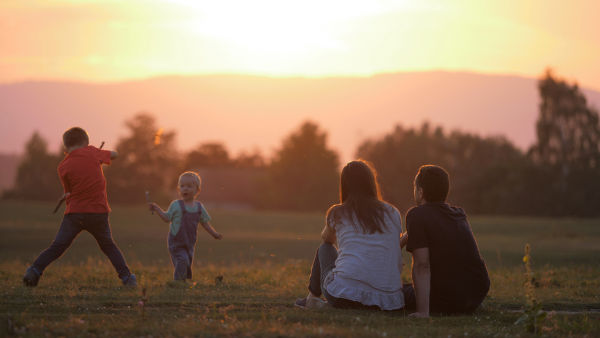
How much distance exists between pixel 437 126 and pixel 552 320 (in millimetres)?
97780

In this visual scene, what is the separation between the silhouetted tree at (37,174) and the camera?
90.9 metres

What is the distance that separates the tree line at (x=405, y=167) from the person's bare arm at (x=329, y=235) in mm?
59581

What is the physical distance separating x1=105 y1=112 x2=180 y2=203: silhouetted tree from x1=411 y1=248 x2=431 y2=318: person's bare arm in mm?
87764

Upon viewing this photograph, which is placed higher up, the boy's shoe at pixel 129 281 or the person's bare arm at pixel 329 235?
the person's bare arm at pixel 329 235

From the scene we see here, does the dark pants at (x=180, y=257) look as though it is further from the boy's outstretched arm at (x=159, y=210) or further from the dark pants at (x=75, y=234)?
the dark pants at (x=75, y=234)

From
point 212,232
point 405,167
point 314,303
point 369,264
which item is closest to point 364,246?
point 369,264

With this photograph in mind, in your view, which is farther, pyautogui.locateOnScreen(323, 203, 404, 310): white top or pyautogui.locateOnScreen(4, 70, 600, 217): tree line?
pyautogui.locateOnScreen(4, 70, 600, 217): tree line

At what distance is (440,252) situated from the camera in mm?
6758

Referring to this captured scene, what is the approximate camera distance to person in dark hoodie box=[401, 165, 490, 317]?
6680mm

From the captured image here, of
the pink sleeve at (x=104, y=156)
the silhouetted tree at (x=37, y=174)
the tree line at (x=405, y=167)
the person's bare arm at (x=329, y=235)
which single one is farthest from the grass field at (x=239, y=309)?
the silhouetted tree at (x=37, y=174)

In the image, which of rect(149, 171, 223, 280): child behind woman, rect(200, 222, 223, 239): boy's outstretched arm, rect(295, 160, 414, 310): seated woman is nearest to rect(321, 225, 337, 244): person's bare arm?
rect(295, 160, 414, 310): seated woman

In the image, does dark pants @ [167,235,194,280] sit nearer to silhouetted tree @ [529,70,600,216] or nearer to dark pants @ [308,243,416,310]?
dark pants @ [308,243,416,310]

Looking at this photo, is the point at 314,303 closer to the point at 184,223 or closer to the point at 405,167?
the point at 184,223

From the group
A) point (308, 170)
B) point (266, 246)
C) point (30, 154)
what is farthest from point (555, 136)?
point (30, 154)
